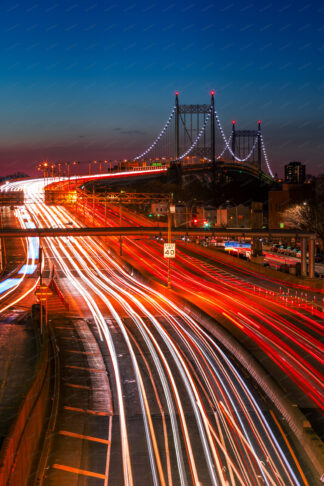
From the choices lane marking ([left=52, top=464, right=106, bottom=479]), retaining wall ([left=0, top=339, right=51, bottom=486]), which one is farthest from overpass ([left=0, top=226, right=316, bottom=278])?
lane marking ([left=52, top=464, right=106, bottom=479])

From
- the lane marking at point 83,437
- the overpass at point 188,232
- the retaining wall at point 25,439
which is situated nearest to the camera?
the retaining wall at point 25,439

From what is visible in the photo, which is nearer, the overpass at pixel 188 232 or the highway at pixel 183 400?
the highway at pixel 183 400

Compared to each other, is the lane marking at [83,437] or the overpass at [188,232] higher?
the overpass at [188,232]

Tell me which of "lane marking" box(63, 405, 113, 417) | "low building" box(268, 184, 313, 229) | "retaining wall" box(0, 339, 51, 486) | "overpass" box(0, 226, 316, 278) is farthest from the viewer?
"low building" box(268, 184, 313, 229)

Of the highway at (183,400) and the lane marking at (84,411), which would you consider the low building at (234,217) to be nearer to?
the highway at (183,400)

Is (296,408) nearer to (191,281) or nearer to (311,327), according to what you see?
(311,327)

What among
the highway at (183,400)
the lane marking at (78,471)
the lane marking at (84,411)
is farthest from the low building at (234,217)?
the lane marking at (78,471)

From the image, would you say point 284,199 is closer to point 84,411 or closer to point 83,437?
point 84,411

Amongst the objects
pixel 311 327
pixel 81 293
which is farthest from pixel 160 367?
pixel 81 293

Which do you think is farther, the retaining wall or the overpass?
the overpass

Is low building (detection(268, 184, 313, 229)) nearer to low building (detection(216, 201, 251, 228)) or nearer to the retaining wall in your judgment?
low building (detection(216, 201, 251, 228))
